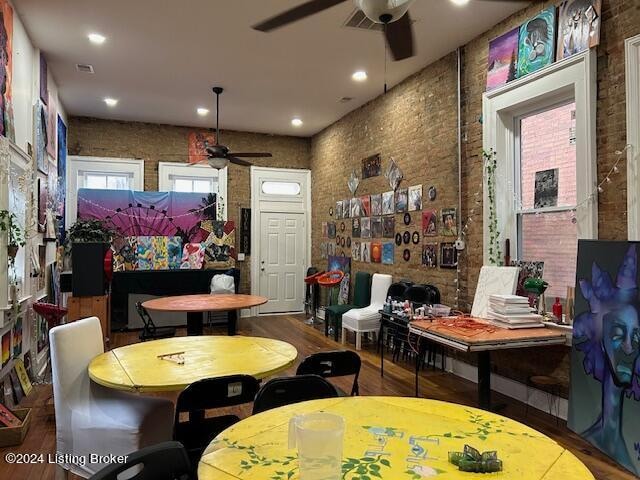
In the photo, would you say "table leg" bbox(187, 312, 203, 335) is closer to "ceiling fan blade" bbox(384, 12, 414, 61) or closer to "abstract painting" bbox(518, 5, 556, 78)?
"ceiling fan blade" bbox(384, 12, 414, 61)

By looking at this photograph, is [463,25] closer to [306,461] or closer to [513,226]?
[513,226]

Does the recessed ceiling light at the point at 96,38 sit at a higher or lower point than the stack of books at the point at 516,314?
higher

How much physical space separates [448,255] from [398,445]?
3.97 m

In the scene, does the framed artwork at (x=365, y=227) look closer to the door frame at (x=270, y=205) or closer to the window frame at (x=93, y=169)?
the door frame at (x=270, y=205)

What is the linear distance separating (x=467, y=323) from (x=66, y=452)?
3.06 meters

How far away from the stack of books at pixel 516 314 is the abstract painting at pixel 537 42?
82.8 inches

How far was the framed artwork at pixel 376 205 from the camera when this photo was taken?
6.79 meters

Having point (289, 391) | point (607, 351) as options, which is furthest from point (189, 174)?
point (607, 351)

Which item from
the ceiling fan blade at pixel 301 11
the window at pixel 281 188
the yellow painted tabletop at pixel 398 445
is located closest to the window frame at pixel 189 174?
the window at pixel 281 188

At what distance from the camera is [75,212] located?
7.87 metres

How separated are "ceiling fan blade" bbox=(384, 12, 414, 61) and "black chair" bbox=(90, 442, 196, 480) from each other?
2528 millimetres

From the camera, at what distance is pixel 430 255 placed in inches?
219

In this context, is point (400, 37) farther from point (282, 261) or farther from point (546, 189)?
point (282, 261)

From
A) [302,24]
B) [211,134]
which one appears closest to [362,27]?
[302,24]
